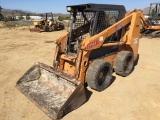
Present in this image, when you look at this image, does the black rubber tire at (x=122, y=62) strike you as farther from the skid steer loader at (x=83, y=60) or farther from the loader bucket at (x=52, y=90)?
the loader bucket at (x=52, y=90)

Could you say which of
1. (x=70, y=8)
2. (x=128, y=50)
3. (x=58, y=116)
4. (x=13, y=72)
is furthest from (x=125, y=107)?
(x=13, y=72)

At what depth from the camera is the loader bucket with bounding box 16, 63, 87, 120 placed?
3887 mm

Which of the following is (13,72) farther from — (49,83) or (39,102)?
(39,102)

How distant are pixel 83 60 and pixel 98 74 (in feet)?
1.63

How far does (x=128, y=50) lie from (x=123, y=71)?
34.4 inches

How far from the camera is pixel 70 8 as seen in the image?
17.1 feet

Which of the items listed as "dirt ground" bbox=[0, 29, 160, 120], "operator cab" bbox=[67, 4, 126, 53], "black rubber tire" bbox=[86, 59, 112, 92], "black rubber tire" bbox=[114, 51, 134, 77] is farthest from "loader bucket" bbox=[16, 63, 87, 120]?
"black rubber tire" bbox=[114, 51, 134, 77]

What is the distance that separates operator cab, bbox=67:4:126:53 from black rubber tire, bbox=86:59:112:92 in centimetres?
64

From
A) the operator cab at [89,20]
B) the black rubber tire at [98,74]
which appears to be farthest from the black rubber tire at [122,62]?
the black rubber tire at [98,74]

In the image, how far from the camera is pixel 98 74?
4672 mm

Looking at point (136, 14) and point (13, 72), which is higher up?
point (136, 14)

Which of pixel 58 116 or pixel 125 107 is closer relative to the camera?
pixel 58 116

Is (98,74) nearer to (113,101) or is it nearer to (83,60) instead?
(83,60)

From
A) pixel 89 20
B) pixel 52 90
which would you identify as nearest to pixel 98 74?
pixel 52 90
